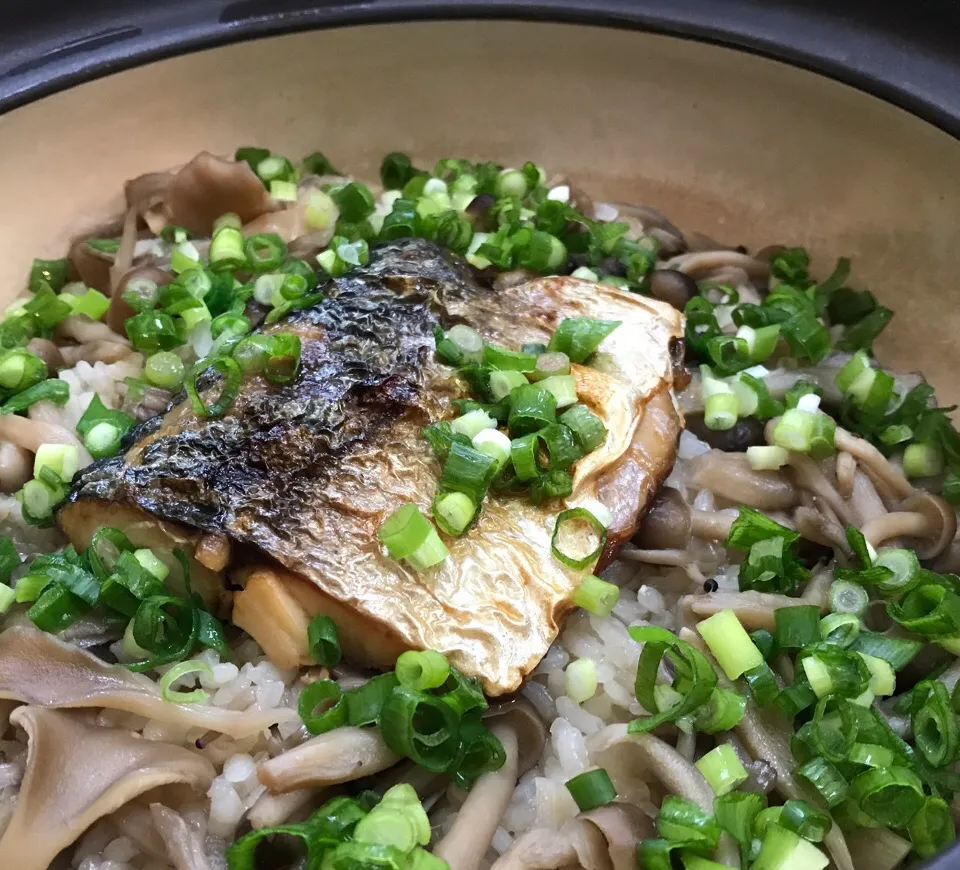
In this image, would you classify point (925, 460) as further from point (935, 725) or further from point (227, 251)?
point (227, 251)

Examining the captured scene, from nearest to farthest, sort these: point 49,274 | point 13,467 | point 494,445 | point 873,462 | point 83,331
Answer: point 494,445
point 13,467
point 873,462
point 83,331
point 49,274

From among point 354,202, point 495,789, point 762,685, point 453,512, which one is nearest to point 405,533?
point 453,512

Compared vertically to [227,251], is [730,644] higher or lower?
lower

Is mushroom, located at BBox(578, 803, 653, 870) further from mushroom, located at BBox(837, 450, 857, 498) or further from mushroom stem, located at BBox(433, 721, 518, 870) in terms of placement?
mushroom, located at BBox(837, 450, 857, 498)

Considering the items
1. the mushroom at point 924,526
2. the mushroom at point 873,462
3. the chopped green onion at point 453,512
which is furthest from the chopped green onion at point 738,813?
the mushroom at point 873,462

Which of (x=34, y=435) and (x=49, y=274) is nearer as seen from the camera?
(x=34, y=435)

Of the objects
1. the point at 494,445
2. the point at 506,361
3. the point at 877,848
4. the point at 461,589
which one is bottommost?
the point at 877,848

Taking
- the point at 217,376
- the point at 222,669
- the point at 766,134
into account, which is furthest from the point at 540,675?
the point at 766,134
